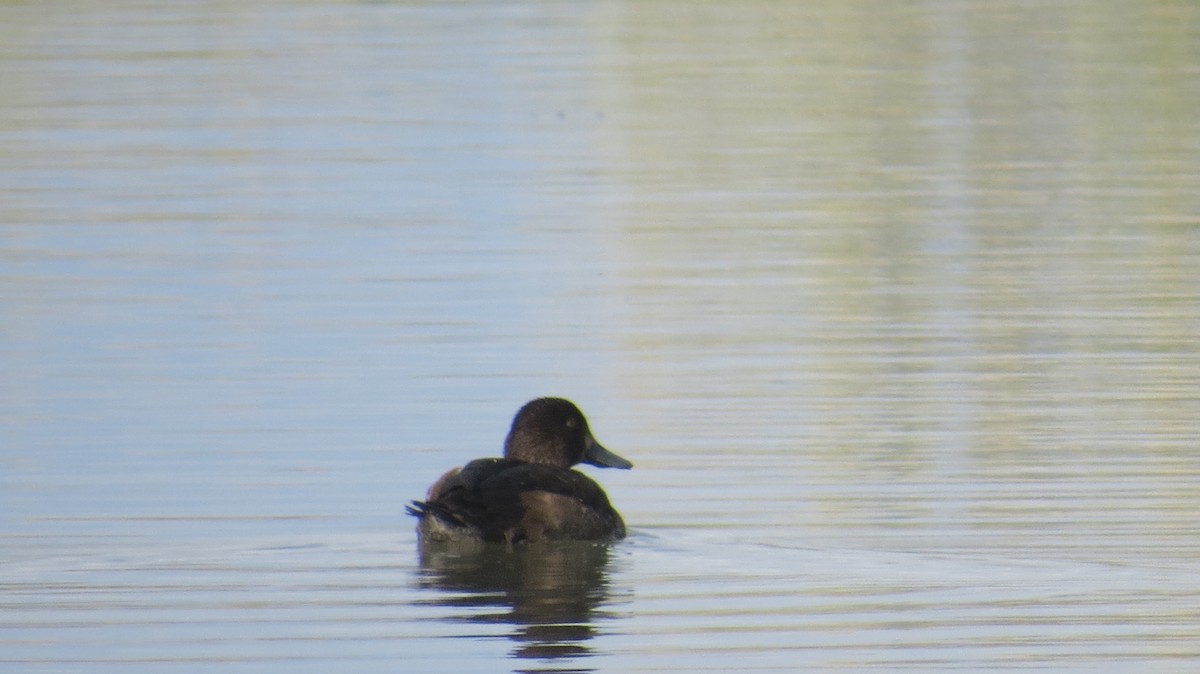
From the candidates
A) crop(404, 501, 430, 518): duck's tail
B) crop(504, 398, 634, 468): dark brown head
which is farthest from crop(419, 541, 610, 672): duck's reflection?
crop(504, 398, 634, 468): dark brown head

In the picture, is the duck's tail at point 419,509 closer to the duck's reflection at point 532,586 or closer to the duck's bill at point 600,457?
the duck's reflection at point 532,586

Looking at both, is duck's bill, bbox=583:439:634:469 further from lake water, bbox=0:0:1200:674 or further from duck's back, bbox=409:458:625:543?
duck's back, bbox=409:458:625:543

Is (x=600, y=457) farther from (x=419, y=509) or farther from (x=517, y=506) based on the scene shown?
(x=419, y=509)

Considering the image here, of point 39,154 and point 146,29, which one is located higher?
point 146,29

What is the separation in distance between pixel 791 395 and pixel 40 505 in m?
3.22

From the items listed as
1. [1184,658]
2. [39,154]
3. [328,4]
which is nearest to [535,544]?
[1184,658]

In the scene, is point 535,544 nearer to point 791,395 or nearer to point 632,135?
point 791,395

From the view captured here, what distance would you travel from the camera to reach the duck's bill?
9.34 metres

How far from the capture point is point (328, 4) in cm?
4056

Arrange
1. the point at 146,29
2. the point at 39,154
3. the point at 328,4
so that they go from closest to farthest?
the point at 39,154, the point at 146,29, the point at 328,4

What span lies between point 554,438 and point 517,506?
797 mm

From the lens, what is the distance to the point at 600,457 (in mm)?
9352

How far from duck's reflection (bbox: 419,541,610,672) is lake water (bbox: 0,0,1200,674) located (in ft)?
0.07

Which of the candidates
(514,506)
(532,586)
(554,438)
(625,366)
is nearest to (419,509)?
(514,506)
